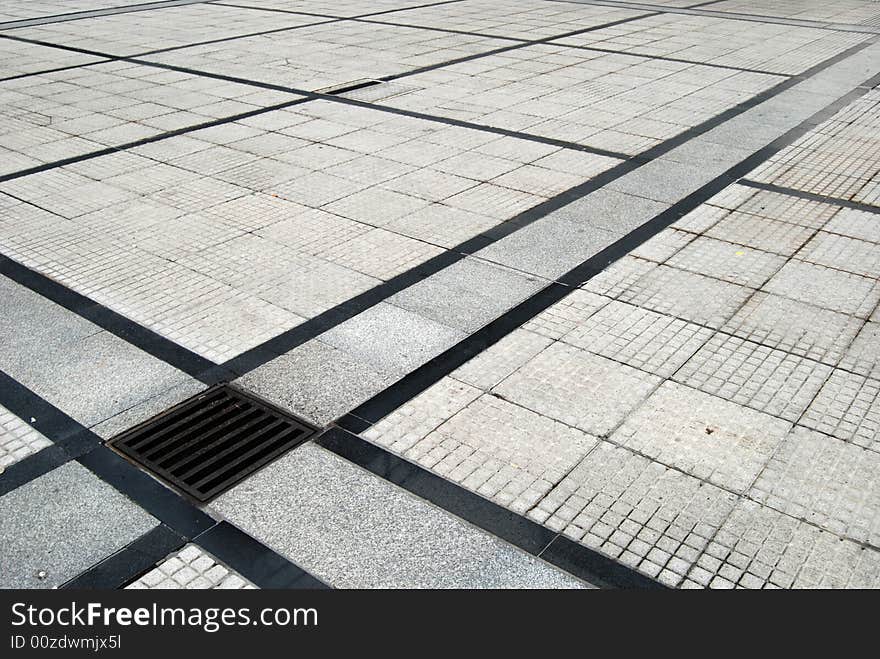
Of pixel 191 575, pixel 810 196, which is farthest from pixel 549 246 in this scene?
pixel 191 575

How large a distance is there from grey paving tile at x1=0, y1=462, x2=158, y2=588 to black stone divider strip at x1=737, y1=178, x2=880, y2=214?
7.33 metres

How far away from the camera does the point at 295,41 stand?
16594mm

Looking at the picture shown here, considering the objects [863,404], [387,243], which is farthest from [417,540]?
[387,243]

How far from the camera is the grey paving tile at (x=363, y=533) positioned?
4012 mm

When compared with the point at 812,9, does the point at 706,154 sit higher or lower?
higher

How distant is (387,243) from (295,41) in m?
10.6

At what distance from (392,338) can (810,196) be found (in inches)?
210

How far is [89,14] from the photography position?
65.8 ft

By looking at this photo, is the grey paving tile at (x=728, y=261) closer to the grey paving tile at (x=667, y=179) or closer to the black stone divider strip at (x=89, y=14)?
the grey paving tile at (x=667, y=179)

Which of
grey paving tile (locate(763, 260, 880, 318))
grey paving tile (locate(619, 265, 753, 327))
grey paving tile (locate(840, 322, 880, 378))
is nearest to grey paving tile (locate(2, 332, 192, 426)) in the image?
grey paving tile (locate(619, 265, 753, 327))

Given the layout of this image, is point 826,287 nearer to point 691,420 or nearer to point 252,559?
point 691,420

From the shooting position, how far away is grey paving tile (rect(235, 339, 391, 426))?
529 centimetres

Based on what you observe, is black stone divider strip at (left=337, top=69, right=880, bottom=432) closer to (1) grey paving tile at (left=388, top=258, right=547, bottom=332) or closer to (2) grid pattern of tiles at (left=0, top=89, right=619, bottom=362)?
(1) grey paving tile at (left=388, top=258, right=547, bottom=332)

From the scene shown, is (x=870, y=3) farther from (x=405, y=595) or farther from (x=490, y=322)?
(x=405, y=595)
